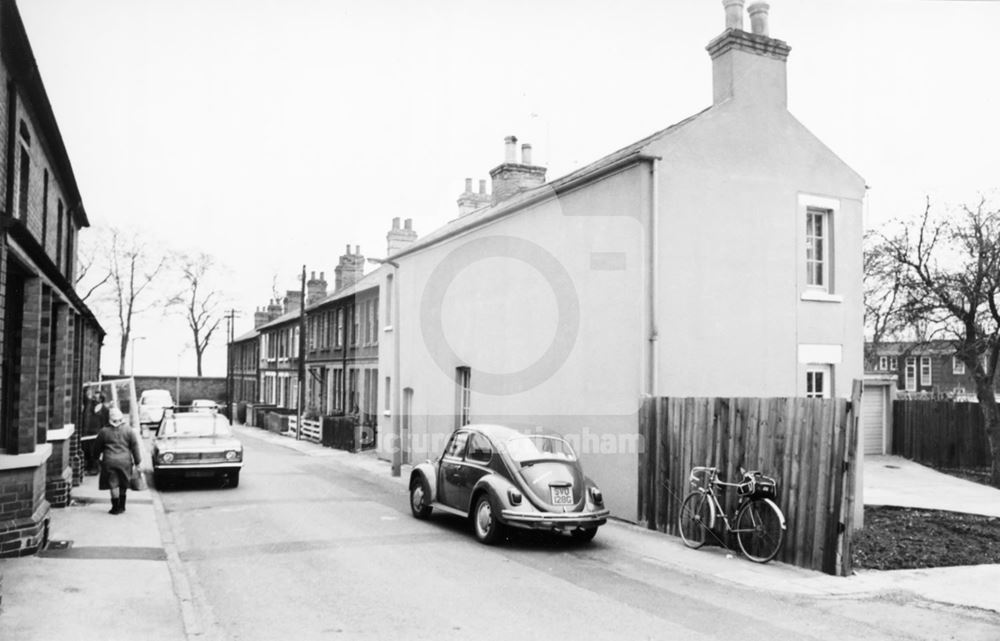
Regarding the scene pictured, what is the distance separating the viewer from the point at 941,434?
82.1 feet

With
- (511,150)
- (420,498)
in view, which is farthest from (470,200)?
(420,498)

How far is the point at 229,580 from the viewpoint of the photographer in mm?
8781

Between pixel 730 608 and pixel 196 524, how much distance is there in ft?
28.2

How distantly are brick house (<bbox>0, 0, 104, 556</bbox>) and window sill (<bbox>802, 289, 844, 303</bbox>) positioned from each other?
12.0 metres

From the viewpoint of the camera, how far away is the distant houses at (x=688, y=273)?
42.2 ft

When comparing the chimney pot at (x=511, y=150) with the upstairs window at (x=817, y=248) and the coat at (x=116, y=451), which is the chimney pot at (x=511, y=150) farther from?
the coat at (x=116, y=451)

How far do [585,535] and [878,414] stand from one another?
20.1m

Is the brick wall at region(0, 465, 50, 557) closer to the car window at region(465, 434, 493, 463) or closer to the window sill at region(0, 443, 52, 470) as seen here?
the window sill at region(0, 443, 52, 470)

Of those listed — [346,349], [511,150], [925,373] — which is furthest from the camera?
[925,373]

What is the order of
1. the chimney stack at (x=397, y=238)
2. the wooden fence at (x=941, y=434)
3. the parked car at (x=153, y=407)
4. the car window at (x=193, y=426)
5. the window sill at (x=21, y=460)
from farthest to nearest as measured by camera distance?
the parked car at (x=153, y=407) < the chimney stack at (x=397, y=238) < the wooden fence at (x=941, y=434) < the car window at (x=193, y=426) < the window sill at (x=21, y=460)

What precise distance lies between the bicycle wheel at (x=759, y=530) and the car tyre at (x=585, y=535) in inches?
78.9

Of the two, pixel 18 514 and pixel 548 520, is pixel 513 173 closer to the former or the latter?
pixel 548 520

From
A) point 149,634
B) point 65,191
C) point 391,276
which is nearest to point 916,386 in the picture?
point 391,276

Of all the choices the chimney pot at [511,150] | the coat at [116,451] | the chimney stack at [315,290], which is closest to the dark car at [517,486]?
the coat at [116,451]
